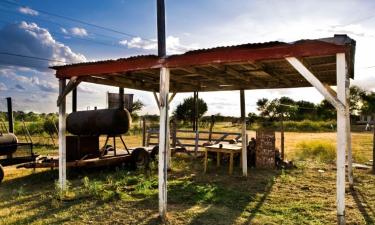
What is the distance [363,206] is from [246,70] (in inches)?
162

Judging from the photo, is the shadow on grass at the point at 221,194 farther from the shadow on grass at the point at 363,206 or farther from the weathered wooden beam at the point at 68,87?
the weathered wooden beam at the point at 68,87

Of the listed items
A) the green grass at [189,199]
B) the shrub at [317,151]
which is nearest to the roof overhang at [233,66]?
the green grass at [189,199]

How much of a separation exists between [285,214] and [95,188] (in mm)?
4580

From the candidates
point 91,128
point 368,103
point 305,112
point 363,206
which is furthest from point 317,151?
point 368,103

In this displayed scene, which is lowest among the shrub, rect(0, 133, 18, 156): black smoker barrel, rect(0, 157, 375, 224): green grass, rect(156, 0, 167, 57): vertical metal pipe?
rect(0, 157, 375, 224): green grass

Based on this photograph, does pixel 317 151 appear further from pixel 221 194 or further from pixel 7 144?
pixel 7 144

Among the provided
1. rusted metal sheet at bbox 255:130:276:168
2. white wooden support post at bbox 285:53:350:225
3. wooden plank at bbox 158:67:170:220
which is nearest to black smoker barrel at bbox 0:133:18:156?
wooden plank at bbox 158:67:170:220

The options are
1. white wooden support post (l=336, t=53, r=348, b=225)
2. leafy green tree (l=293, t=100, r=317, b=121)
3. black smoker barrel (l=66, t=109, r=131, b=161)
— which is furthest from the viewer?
leafy green tree (l=293, t=100, r=317, b=121)

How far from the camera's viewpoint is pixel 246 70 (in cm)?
820

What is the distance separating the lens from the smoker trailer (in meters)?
10.7

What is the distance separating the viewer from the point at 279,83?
10625mm

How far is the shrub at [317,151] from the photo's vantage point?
15.0m

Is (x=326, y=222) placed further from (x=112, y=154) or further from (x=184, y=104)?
(x=184, y=104)

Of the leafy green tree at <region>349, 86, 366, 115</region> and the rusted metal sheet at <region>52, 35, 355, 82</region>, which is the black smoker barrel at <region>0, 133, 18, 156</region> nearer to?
the rusted metal sheet at <region>52, 35, 355, 82</region>
